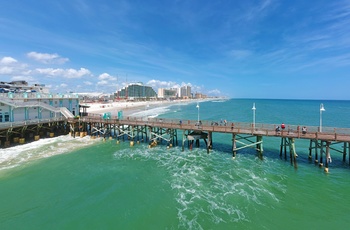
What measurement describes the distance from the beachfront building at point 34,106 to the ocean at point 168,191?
7649mm

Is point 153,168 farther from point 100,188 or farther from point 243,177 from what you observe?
point 243,177

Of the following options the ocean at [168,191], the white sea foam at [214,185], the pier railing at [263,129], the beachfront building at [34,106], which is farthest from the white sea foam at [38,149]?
the white sea foam at [214,185]

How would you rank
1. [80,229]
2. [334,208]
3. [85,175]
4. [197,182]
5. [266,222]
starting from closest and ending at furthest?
[80,229] → [266,222] → [334,208] → [197,182] → [85,175]

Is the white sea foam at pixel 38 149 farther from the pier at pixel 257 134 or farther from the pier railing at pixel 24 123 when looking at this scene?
the pier at pixel 257 134

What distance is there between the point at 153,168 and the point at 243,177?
9491 millimetres

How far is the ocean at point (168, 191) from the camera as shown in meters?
→ 12.8

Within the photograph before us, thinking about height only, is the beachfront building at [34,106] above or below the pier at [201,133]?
above

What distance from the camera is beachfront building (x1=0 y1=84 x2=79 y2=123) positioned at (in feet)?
100.0

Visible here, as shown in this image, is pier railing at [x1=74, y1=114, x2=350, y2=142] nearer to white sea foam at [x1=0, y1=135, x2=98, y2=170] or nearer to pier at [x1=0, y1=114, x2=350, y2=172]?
pier at [x1=0, y1=114, x2=350, y2=172]

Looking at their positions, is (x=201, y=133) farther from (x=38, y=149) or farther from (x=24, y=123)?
(x=24, y=123)

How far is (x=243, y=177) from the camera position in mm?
19281

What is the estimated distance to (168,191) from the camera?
16.6 metres

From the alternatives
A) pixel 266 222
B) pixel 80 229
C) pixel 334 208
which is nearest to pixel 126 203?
pixel 80 229

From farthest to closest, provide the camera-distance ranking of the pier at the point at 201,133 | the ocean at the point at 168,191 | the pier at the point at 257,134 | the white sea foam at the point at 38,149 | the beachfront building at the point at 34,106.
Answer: the beachfront building at the point at 34,106, the white sea foam at the point at 38,149, the pier at the point at 201,133, the pier at the point at 257,134, the ocean at the point at 168,191
